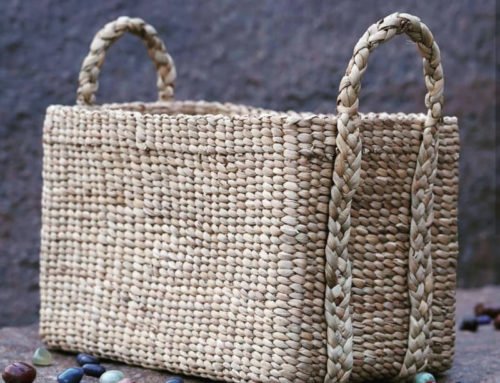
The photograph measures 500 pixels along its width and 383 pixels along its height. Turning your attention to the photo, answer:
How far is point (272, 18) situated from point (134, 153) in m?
0.95

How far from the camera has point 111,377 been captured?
1709mm

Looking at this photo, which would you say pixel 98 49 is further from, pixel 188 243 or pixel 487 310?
pixel 487 310

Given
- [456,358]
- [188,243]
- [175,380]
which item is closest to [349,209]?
[188,243]

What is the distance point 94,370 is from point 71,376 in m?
0.08

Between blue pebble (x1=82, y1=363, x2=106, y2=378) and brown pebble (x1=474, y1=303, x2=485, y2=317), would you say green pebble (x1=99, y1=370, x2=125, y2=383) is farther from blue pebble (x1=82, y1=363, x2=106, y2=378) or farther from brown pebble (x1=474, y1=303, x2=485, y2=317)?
brown pebble (x1=474, y1=303, x2=485, y2=317)

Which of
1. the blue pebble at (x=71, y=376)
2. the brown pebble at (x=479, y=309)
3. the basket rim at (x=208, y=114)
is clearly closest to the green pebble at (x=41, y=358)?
the blue pebble at (x=71, y=376)

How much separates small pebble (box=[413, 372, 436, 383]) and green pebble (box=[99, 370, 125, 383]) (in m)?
0.46

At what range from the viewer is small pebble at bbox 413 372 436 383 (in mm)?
1682

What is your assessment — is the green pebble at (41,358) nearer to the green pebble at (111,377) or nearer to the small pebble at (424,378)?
the green pebble at (111,377)

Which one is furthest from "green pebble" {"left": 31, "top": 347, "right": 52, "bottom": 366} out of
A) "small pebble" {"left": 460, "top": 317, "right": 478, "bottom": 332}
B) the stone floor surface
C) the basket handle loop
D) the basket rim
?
"small pebble" {"left": 460, "top": 317, "right": 478, "bottom": 332}

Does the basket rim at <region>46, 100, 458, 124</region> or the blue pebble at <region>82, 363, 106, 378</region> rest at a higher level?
the basket rim at <region>46, 100, 458, 124</region>

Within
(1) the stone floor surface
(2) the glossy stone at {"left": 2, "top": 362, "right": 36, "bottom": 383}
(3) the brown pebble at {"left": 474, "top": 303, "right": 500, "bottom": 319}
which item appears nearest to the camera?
(2) the glossy stone at {"left": 2, "top": 362, "right": 36, "bottom": 383}

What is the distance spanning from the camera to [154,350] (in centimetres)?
179

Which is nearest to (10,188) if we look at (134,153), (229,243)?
(134,153)
